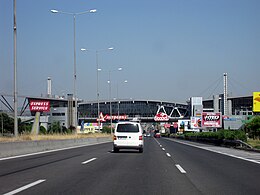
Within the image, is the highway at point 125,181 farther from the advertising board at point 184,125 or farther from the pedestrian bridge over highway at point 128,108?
the pedestrian bridge over highway at point 128,108

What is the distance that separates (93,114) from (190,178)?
119 m

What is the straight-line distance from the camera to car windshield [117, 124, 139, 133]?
24.9 m

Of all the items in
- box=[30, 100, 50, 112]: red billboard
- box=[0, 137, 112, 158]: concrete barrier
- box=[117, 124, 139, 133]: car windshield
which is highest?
box=[30, 100, 50, 112]: red billboard

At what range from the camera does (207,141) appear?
2110 inches

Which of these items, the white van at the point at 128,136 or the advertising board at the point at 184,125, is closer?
the white van at the point at 128,136

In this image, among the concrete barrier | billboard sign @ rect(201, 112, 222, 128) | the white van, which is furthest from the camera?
billboard sign @ rect(201, 112, 222, 128)

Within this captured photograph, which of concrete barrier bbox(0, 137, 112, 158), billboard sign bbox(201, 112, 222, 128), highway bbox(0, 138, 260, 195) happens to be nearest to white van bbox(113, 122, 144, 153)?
concrete barrier bbox(0, 137, 112, 158)

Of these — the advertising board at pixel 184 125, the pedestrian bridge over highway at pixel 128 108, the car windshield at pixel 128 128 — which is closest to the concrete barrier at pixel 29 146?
the car windshield at pixel 128 128

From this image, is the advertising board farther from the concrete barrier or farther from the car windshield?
the car windshield

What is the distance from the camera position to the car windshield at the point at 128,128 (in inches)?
979

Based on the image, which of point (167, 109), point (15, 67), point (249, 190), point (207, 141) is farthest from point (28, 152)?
point (167, 109)

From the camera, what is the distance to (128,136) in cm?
2456

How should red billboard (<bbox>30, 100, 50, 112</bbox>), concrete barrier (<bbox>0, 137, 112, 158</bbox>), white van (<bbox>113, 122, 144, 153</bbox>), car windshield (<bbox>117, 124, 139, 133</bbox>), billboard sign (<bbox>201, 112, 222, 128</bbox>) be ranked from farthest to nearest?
billboard sign (<bbox>201, 112, 222, 128</bbox>), red billboard (<bbox>30, 100, 50, 112</bbox>), car windshield (<bbox>117, 124, 139, 133</bbox>), white van (<bbox>113, 122, 144, 153</bbox>), concrete barrier (<bbox>0, 137, 112, 158</bbox>)

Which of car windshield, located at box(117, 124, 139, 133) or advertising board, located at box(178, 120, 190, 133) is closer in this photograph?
car windshield, located at box(117, 124, 139, 133)
